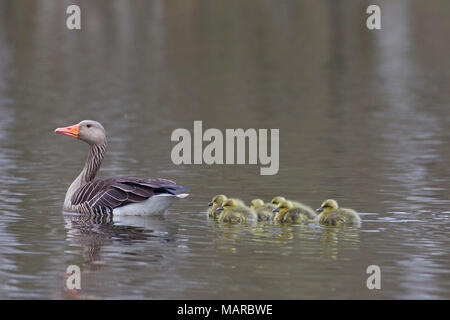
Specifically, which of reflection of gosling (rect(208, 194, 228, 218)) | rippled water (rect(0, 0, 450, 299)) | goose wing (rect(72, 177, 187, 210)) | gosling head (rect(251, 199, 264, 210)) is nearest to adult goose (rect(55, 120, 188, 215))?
goose wing (rect(72, 177, 187, 210))

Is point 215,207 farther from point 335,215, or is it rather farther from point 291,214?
point 335,215

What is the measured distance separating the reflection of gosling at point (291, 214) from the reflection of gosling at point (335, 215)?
318 mm

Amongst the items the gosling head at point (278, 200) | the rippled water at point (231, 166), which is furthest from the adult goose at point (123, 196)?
the gosling head at point (278, 200)

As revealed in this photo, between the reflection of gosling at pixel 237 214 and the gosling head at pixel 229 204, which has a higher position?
the gosling head at pixel 229 204

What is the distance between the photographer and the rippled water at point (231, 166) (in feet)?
41.5

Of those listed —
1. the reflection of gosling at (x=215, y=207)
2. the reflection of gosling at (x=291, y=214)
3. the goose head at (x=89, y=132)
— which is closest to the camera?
the reflection of gosling at (x=291, y=214)

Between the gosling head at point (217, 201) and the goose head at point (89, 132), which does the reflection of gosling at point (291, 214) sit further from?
the goose head at point (89, 132)

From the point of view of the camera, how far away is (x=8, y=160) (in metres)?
22.8

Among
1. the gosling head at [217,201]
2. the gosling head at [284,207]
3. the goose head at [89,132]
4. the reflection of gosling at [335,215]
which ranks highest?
the goose head at [89,132]

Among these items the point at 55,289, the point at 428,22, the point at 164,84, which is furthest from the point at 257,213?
the point at 428,22

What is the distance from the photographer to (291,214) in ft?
51.8

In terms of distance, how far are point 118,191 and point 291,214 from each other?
8.94ft
